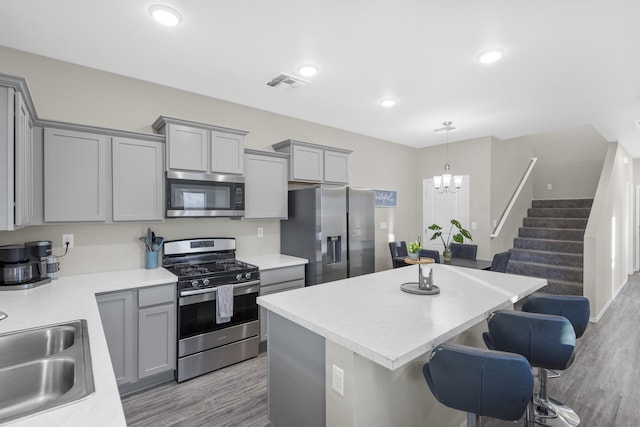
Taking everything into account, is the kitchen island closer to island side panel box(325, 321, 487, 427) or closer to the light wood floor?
island side panel box(325, 321, 487, 427)

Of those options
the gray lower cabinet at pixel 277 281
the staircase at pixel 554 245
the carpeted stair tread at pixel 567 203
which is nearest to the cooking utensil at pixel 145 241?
the gray lower cabinet at pixel 277 281

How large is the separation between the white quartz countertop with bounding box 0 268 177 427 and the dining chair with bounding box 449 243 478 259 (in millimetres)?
4096

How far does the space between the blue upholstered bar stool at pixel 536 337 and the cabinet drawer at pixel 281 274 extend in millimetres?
2117

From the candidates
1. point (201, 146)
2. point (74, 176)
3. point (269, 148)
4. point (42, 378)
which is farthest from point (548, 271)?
point (74, 176)

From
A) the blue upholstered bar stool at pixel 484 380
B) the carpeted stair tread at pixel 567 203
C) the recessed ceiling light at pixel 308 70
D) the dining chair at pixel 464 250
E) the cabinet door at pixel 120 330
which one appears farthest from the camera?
the carpeted stair tread at pixel 567 203

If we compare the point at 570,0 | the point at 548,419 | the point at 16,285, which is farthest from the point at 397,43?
the point at 16,285

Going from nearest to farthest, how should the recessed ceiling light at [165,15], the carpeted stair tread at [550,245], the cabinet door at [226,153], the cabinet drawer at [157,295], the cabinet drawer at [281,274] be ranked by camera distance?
the recessed ceiling light at [165,15] < the cabinet drawer at [157,295] < the cabinet door at [226,153] < the cabinet drawer at [281,274] < the carpeted stair tread at [550,245]

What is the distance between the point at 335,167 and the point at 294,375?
2.92 metres

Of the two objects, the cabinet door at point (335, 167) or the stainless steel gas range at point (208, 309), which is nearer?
the stainless steel gas range at point (208, 309)

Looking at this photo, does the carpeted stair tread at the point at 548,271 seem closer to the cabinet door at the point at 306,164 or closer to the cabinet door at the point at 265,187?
the cabinet door at the point at 306,164

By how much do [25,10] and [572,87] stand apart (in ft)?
15.4

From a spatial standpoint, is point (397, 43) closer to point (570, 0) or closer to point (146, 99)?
point (570, 0)

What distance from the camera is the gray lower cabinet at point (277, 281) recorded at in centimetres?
326

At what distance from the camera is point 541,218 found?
6.59 metres
